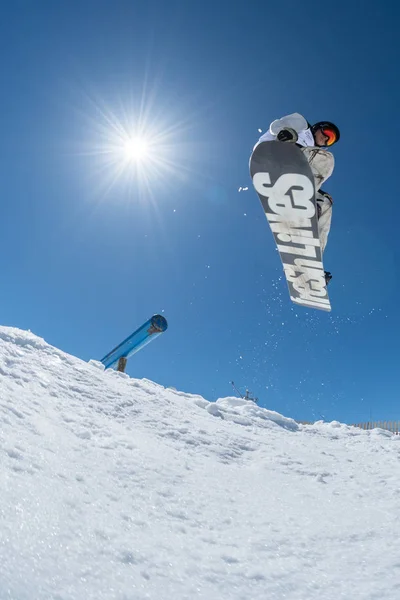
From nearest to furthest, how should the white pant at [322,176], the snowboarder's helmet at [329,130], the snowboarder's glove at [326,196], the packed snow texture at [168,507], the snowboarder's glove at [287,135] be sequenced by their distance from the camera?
1. the packed snow texture at [168,507]
2. the snowboarder's glove at [287,135]
3. the snowboarder's helmet at [329,130]
4. the white pant at [322,176]
5. the snowboarder's glove at [326,196]

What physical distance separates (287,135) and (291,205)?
126 centimetres

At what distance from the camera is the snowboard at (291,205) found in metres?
6.56

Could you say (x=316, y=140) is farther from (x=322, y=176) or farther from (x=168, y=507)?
(x=168, y=507)

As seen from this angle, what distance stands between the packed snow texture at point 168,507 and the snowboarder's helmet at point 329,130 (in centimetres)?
526

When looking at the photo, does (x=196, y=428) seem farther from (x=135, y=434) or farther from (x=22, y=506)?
(x=22, y=506)

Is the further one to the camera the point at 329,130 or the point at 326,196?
the point at 326,196

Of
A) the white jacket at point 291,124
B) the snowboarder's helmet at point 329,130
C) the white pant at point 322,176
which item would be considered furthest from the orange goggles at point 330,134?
the white jacket at point 291,124

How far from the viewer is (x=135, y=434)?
171 inches

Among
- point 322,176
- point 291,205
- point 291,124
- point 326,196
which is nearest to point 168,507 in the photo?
point 291,205

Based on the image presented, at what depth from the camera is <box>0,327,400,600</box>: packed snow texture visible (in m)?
1.87

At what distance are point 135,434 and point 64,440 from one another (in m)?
1.11

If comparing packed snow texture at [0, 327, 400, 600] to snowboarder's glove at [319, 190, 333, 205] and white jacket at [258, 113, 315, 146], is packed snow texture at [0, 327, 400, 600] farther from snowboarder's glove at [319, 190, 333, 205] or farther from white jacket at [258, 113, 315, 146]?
white jacket at [258, 113, 315, 146]

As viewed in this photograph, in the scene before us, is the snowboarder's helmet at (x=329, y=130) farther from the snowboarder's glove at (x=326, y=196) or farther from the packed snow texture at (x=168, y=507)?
the packed snow texture at (x=168, y=507)

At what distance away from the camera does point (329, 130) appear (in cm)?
656
